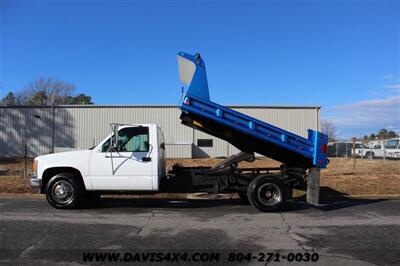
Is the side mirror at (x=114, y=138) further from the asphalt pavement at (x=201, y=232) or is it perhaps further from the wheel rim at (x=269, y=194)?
the wheel rim at (x=269, y=194)

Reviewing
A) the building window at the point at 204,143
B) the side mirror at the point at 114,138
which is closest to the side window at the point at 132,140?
the side mirror at the point at 114,138

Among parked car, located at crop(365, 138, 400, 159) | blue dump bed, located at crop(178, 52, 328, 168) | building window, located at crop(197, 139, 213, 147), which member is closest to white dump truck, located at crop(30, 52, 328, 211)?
blue dump bed, located at crop(178, 52, 328, 168)

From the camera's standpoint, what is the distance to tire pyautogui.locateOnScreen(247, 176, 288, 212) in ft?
37.6

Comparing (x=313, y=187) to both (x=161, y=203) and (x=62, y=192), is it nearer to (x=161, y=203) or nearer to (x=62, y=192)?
(x=161, y=203)

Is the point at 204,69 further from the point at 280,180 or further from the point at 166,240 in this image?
the point at 166,240

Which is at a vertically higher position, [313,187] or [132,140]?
[132,140]

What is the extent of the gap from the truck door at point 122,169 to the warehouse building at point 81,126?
29910mm

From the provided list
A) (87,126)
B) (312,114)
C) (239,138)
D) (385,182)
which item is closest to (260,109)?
(312,114)

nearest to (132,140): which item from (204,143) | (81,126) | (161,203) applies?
(161,203)

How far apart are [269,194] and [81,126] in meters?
32.9

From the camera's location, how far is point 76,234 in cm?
867

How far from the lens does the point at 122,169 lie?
37.9 feet

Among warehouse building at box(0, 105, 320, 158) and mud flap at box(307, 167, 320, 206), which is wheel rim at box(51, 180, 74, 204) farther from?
warehouse building at box(0, 105, 320, 158)

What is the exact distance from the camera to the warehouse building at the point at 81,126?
137 ft
